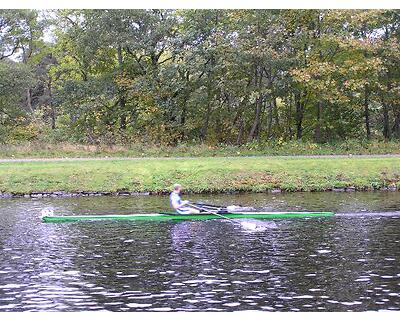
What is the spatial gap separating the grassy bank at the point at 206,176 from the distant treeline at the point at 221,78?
32.0 ft

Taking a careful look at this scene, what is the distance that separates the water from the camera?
11711 mm

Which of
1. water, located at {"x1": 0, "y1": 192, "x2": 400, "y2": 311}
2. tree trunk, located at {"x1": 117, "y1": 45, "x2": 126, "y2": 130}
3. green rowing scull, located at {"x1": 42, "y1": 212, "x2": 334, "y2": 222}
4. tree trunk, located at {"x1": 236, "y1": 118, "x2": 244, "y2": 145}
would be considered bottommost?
water, located at {"x1": 0, "y1": 192, "x2": 400, "y2": 311}

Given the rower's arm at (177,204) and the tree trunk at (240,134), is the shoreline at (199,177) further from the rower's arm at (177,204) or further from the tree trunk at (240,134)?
the tree trunk at (240,134)

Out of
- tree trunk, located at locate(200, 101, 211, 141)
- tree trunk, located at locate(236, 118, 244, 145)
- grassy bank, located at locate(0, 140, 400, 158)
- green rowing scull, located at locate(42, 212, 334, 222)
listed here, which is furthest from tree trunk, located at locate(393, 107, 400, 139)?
green rowing scull, located at locate(42, 212, 334, 222)

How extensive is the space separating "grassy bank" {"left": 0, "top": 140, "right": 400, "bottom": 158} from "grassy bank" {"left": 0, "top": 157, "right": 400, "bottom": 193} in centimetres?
590

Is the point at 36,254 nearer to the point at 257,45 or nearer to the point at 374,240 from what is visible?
the point at 374,240

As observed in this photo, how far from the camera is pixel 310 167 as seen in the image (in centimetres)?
3139

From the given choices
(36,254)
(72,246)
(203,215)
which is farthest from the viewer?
(203,215)

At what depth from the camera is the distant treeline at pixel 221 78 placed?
40.6 meters

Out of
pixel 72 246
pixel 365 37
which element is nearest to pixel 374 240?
pixel 72 246

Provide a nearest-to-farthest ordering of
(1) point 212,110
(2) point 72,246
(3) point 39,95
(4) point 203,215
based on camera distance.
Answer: (2) point 72,246 → (4) point 203,215 → (1) point 212,110 → (3) point 39,95

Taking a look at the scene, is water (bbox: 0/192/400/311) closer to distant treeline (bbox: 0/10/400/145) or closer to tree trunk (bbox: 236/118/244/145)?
distant treeline (bbox: 0/10/400/145)

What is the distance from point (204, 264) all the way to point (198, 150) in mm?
25076

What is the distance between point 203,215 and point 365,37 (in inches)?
979
